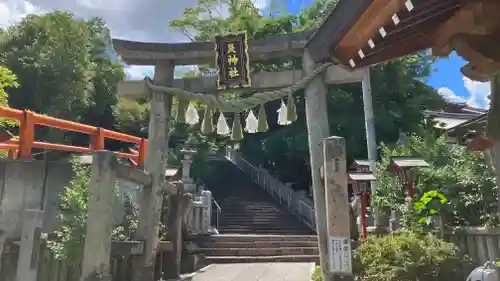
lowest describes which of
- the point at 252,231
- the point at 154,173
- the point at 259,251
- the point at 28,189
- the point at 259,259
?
the point at 259,259

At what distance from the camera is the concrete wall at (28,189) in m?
6.50

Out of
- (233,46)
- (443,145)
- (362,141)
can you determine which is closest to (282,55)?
(233,46)

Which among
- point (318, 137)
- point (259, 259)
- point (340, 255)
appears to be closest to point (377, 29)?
point (340, 255)

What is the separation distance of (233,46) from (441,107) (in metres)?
Answer: 19.5

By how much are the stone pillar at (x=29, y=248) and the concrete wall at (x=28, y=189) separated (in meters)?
1.24

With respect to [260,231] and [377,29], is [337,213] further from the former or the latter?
[260,231]

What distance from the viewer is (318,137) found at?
792cm

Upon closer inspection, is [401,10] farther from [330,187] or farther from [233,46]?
[233,46]

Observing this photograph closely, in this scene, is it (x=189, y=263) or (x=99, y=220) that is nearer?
(x=99, y=220)

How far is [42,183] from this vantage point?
7371 mm

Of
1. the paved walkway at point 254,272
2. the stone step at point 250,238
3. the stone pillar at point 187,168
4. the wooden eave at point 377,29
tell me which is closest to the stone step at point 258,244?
the stone step at point 250,238

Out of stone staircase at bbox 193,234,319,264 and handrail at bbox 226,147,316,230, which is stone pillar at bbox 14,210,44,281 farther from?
handrail at bbox 226,147,316,230

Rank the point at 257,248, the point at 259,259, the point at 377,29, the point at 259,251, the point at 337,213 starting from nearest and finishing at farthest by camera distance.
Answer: the point at 377,29
the point at 337,213
the point at 259,259
the point at 259,251
the point at 257,248

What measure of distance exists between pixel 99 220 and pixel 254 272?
606cm
